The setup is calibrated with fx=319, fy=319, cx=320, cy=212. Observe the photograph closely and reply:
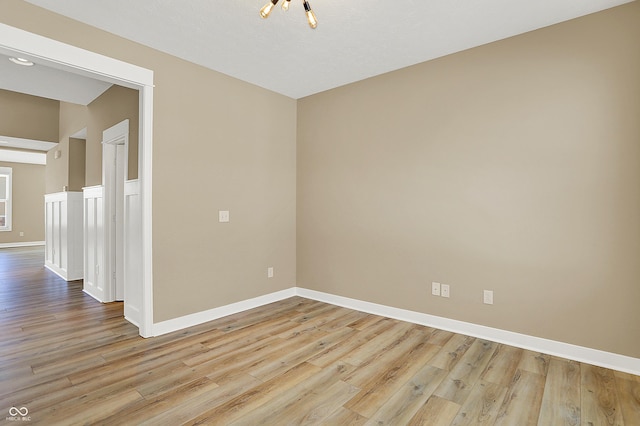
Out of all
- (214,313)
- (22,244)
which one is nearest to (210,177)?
(214,313)

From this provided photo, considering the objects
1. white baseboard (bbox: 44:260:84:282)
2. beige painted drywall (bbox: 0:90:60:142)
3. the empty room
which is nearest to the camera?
the empty room

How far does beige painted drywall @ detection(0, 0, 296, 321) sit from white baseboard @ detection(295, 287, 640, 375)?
1.28m

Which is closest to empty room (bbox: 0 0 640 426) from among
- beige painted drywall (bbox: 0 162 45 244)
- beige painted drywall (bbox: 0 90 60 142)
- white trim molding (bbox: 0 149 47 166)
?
beige painted drywall (bbox: 0 90 60 142)

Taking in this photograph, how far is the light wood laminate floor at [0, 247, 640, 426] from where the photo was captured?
6.03 feet

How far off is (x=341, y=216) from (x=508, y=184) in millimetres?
1828

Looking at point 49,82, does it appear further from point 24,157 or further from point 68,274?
point 24,157

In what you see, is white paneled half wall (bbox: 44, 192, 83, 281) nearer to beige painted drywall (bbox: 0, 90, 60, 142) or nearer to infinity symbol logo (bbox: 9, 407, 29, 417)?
beige painted drywall (bbox: 0, 90, 60, 142)

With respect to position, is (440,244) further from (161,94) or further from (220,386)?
(161,94)

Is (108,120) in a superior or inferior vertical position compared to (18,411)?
superior

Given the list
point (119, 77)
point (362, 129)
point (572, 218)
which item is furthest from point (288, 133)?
point (572, 218)

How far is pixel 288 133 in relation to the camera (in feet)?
14.0

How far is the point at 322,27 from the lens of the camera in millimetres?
2627

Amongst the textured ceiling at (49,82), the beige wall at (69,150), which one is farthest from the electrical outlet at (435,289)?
the beige wall at (69,150)

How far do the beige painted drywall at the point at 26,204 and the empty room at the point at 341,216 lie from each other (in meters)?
6.98
